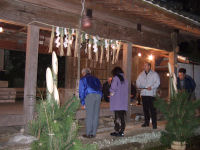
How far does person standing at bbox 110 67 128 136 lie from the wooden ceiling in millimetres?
1823

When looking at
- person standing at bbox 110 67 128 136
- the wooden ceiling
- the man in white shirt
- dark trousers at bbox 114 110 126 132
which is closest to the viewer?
the wooden ceiling

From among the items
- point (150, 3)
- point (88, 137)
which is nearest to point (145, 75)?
point (150, 3)

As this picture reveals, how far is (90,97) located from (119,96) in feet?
2.58

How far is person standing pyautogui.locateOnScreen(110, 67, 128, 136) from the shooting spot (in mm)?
5414

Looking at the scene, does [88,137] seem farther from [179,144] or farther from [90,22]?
[90,22]

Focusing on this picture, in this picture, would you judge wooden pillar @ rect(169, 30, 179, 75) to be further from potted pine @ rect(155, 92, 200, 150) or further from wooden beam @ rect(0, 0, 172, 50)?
potted pine @ rect(155, 92, 200, 150)

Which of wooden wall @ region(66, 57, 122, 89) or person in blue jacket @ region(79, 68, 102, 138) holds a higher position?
wooden wall @ region(66, 57, 122, 89)

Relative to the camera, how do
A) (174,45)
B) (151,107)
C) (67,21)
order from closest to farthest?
1. (67,21)
2. (151,107)
3. (174,45)

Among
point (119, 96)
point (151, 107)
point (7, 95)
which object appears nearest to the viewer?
point (119, 96)

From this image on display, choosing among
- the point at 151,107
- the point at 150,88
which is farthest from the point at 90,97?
the point at 151,107

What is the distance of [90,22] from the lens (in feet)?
21.2

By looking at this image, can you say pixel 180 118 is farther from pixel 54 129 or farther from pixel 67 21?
pixel 67 21

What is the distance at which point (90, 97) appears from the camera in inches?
203

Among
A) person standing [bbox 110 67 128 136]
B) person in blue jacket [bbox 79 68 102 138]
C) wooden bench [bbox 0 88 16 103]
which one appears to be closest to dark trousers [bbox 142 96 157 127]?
person standing [bbox 110 67 128 136]
